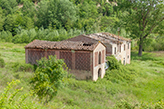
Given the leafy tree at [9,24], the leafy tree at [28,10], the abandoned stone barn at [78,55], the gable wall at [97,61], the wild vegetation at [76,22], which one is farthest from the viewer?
the leafy tree at [28,10]

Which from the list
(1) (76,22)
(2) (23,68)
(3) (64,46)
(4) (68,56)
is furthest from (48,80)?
(1) (76,22)

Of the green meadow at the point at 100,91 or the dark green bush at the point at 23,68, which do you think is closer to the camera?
the green meadow at the point at 100,91

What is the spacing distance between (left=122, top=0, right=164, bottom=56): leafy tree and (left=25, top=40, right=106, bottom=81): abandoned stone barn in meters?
21.6

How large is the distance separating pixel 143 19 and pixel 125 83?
2434 centimetres

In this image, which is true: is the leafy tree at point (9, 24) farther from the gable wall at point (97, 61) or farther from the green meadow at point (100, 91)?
the gable wall at point (97, 61)

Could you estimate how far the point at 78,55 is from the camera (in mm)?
15391

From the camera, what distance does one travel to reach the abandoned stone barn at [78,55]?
15.0 meters

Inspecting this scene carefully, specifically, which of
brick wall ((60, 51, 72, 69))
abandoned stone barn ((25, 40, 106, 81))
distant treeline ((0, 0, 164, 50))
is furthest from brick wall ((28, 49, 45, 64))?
distant treeline ((0, 0, 164, 50))

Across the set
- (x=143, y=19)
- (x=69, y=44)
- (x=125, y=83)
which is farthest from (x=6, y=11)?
(x=125, y=83)

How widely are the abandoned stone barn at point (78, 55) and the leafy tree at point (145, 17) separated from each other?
70.8 feet

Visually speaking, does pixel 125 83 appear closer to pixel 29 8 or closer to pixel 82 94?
pixel 82 94

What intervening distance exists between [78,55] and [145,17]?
2666cm

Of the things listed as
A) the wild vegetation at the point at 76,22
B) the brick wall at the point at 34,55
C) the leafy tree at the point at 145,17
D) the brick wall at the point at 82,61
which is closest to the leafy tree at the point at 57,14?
the wild vegetation at the point at 76,22

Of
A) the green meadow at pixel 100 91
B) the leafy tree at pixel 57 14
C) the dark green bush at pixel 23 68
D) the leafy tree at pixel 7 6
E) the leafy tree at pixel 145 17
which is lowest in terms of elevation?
the green meadow at pixel 100 91
